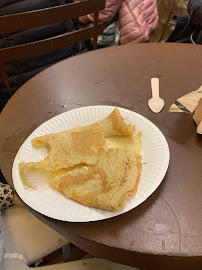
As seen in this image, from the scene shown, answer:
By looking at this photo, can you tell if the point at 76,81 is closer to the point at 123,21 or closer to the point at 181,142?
the point at 181,142

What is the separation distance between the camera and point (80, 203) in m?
0.69

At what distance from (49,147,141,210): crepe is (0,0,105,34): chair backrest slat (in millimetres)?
886

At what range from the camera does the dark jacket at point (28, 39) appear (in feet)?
4.97

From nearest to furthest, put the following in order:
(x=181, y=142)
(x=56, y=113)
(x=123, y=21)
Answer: (x=181, y=142) < (x=56, y=113) < (x=123, y=21)

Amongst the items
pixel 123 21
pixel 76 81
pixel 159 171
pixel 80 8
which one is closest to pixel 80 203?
pixel 159 171

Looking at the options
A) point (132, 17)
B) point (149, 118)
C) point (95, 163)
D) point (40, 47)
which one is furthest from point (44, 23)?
point (132, 17)

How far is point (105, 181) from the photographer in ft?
2.33

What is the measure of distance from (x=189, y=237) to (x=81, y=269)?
44cm

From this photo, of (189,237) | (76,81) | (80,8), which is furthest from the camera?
(80,8)

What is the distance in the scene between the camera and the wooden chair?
4.28 feet

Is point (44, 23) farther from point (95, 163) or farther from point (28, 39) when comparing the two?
point (95, 163)

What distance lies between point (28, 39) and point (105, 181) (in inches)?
48.8

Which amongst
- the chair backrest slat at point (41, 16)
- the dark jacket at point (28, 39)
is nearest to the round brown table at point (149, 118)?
the chair backrest slat at point (41, 16)

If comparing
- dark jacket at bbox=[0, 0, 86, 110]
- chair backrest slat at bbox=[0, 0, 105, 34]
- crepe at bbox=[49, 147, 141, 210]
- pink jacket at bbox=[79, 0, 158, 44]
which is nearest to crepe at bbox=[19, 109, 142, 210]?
Answer: crepe at bbox=[49, 147, 141, 210]
